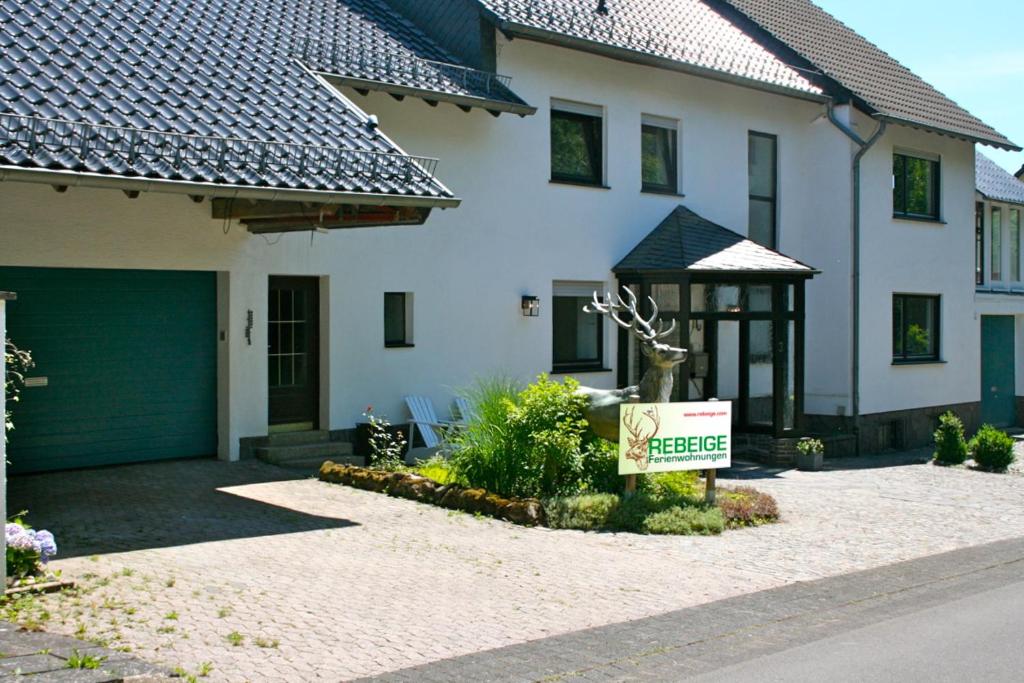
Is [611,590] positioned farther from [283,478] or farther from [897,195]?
[897,195]

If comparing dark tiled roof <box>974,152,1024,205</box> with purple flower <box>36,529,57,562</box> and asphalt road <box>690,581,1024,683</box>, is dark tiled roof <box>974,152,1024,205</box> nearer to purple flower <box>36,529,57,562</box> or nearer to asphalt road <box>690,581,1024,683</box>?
asphalt road <box>690,581,1024,683</box>

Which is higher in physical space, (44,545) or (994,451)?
(44,545)

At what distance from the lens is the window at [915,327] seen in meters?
23.2

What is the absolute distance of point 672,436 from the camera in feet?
39.5

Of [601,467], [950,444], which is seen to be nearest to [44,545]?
[601,467]

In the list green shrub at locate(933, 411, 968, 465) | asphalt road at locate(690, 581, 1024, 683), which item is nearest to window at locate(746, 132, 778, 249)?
green shrub at locate(933, 411, 968, 465)

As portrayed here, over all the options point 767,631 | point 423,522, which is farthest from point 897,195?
point 767,631

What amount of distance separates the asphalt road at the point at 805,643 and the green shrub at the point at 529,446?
3.31 meters

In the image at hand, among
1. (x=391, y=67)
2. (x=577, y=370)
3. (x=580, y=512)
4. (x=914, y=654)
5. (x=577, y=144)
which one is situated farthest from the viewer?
(x=577, y=144)

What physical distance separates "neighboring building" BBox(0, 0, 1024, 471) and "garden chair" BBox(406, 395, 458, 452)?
24cm

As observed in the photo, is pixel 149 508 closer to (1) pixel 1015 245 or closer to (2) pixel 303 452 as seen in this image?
(2) pixel 303 452

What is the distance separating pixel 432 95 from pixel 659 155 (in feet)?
18.7

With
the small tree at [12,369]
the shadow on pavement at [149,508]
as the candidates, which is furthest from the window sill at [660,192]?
the small tree at [12,369]

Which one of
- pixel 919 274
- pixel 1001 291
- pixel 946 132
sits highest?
pixel 946 132
